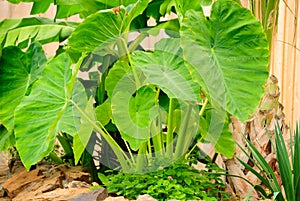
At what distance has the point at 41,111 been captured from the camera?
1.54 metres

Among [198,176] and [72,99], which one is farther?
[72,99]

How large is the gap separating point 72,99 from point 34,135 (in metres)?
0.21

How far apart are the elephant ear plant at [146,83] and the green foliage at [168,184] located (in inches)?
2.7

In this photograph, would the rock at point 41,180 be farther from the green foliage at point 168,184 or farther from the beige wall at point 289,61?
the beige wall at point 289,61

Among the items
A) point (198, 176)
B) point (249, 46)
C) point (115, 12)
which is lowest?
point (198, 176)

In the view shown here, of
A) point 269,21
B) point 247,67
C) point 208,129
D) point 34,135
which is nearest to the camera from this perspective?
point 247,67

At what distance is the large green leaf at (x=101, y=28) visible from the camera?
1.45m

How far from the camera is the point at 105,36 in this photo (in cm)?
153

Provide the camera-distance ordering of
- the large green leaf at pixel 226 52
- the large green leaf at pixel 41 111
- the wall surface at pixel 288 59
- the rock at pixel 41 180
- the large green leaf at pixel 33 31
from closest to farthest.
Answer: the large green leaf at pixel 226 52 → the large green leaf at pixel 41 111 → the rock at pixel 41 180 → the large green leaf at pixel 33 31 → the wall surface at pixel 288 59

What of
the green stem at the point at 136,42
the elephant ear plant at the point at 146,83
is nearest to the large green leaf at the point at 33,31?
the elephant ear plant at the point at 146,83

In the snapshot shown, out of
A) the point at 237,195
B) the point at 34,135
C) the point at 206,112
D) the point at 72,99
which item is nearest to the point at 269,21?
the point at 206,112

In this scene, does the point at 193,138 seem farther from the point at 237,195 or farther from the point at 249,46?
the point at 249,46

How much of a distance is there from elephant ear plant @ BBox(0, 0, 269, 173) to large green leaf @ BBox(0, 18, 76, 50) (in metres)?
0.12

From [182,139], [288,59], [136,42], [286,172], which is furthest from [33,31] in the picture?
[288,59]
